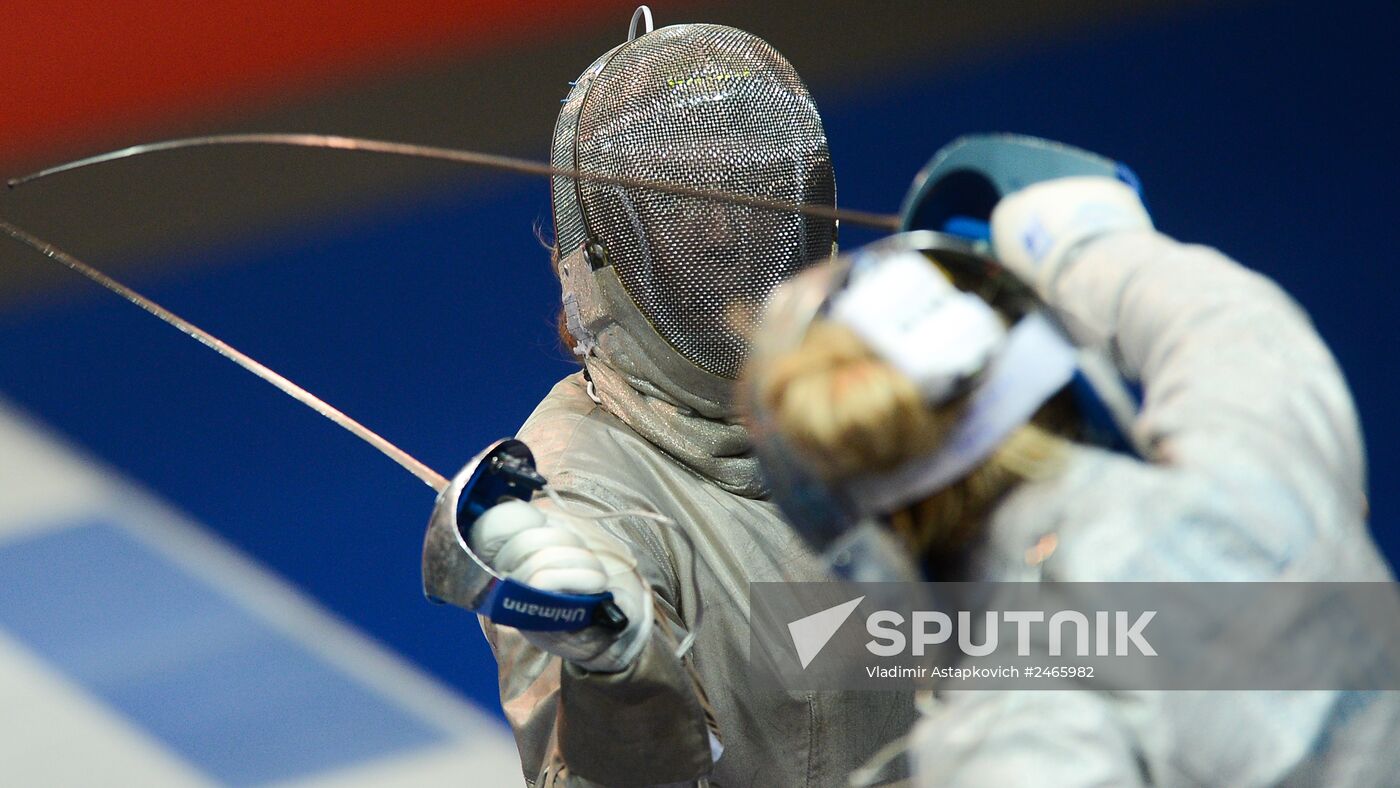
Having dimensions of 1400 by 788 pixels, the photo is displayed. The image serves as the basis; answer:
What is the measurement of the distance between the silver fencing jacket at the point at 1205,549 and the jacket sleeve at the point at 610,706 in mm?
375

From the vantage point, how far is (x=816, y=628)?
1470mm

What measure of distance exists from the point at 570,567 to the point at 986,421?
39 centimetres

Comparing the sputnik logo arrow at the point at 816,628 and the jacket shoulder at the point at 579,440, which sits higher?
the jacket shoulder at the point at 579,440

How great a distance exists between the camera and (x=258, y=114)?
3.58 m

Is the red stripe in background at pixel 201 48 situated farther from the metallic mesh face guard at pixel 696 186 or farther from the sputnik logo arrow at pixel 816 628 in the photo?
the sputnik logo arrow at pixel 816 628

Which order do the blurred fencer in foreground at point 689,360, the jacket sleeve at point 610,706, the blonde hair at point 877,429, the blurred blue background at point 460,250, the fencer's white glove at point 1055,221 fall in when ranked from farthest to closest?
the blurred blue background at point 460,250
the blurred fencer in foreground at point 689,360
the jacket sleeve at point 610,706
the fencer's white glove at point 1055,221
the blonde hair at point 877,429

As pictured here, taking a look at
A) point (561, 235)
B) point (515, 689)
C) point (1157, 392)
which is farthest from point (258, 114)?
point (1157, 392)

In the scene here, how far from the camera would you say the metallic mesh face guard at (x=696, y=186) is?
4.99ft

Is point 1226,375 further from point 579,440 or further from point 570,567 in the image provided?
point 579,440

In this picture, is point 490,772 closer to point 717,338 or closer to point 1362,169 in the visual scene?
point 717,338

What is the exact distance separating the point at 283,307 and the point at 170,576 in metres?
0.75

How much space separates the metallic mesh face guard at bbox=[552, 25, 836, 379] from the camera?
152 centimetres

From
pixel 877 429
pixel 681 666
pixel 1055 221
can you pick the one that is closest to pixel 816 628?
pixel 681 666
